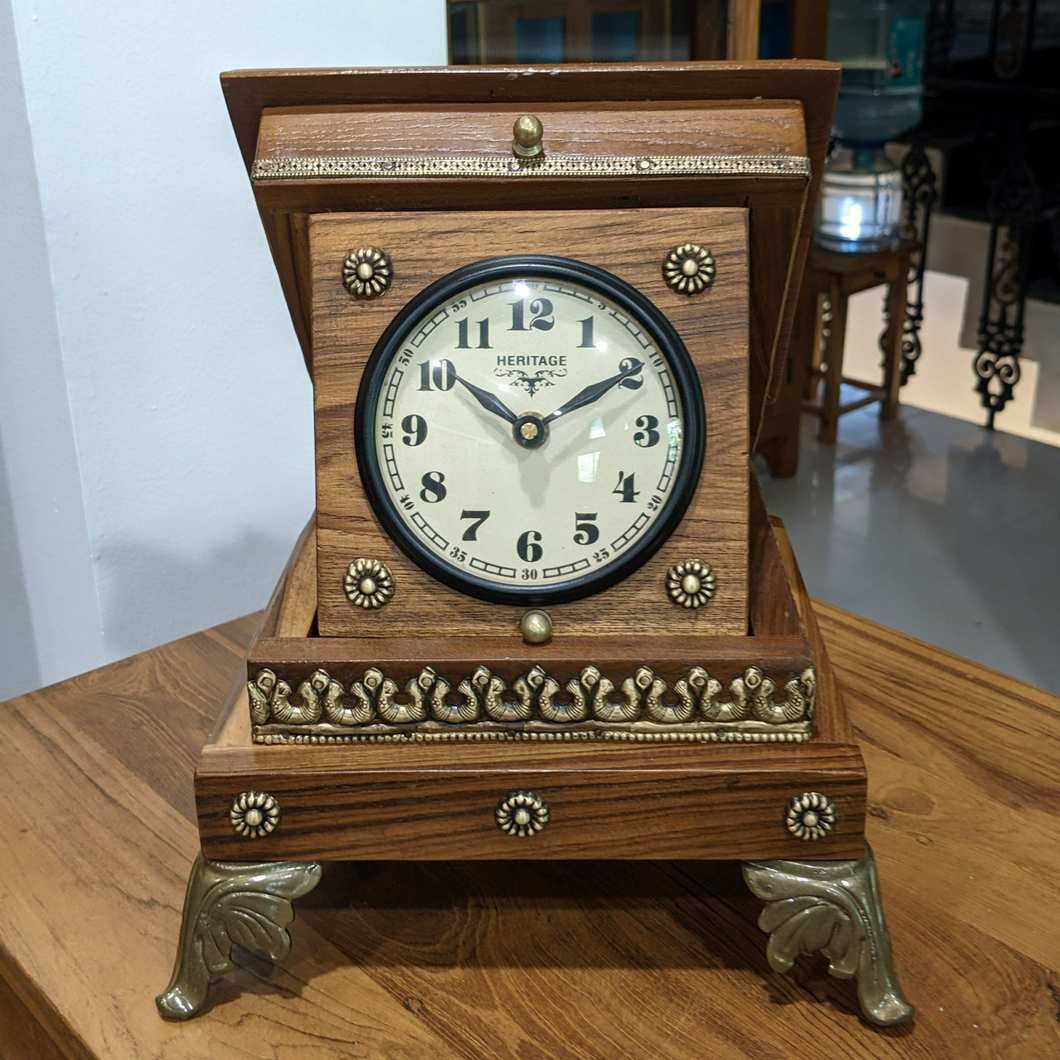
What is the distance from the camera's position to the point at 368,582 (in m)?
0.76

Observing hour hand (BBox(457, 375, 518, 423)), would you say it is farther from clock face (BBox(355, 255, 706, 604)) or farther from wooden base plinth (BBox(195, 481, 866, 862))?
wooden base plinth (BBox(195, 481, 866, 862))

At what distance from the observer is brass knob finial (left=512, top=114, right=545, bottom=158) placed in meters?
0.71

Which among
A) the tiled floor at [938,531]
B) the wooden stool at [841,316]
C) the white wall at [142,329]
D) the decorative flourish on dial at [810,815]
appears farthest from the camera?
the wooden stool at [841,316]

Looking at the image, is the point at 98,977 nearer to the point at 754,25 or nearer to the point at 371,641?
the point at 371,641

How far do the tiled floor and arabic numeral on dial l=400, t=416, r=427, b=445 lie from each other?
155cm

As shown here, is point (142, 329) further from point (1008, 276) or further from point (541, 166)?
point (1008, 276)

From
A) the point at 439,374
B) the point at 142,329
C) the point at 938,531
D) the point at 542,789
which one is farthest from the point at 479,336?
the point at 938,531

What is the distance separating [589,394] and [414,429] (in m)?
0.11

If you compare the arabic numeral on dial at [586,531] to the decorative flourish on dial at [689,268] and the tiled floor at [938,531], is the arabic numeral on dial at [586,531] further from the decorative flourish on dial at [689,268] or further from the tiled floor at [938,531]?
the tiled floor at [938,531]

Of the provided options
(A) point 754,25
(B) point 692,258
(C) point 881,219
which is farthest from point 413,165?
(C) point 881,219

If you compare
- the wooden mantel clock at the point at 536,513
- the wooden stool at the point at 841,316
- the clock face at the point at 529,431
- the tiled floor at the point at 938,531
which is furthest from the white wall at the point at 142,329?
the wooden stool at the point at 841,316

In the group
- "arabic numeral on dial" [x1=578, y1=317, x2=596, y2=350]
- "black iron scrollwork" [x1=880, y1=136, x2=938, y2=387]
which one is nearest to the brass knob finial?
"arabic numeral on dial" [x1=578, y1=317, x2=596, y2=350]

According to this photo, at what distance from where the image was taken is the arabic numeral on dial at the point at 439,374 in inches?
29.4

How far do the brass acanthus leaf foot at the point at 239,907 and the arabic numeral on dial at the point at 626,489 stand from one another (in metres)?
0.30
